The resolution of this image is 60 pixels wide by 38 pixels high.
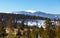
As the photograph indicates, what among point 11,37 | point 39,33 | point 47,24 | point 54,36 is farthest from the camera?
point 39,33

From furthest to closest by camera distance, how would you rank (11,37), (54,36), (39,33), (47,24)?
1. (39,33)
2. (47,24)
3. (54,36)
4. (11,37)

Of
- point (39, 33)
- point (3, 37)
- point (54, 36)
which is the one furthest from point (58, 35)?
point (3, 37)

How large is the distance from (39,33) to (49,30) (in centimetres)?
581

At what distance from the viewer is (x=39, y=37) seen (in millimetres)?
44688

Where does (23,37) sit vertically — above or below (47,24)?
below

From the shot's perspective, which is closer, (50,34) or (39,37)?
(50,34)

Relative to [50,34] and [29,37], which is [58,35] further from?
[29,37]

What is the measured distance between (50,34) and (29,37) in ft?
17.9

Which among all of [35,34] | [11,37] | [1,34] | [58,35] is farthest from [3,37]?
[58,35]

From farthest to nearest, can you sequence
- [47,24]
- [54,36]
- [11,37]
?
1. [47,24]
2. [54,36]
3. [11,37]

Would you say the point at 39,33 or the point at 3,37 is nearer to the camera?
the point at 3,37

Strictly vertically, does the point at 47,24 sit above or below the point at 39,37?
above

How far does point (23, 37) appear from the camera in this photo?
43.8 meters

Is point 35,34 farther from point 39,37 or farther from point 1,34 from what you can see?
point 1,34
